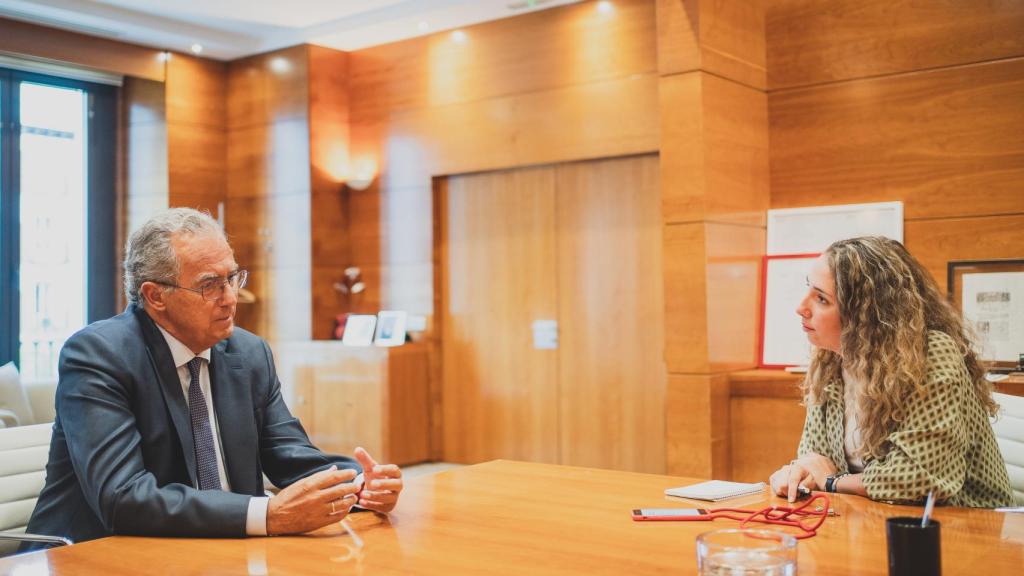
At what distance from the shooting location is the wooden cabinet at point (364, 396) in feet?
23.7

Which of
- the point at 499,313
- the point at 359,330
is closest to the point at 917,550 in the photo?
the point at 499,313

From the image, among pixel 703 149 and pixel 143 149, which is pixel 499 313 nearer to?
pixel 703 149

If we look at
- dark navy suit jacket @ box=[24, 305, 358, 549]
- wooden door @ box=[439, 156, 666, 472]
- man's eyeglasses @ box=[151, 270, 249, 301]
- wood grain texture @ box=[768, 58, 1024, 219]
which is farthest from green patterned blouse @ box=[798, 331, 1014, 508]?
wooden door @ box=[439, 156, 666, 472]

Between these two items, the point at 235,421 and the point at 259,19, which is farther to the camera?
the point at 259,19

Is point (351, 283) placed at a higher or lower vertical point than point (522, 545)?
higher

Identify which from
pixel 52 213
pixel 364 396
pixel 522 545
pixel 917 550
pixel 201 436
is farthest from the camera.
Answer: pixel 52 213

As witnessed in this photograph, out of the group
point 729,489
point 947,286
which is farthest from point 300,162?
point 729,489

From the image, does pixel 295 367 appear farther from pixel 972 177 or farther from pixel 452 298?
pixel 972 177

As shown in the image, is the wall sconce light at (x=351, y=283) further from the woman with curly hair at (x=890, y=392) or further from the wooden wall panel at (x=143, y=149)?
the woman with curly hair at (x=890, y=392)

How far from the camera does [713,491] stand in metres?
2.35

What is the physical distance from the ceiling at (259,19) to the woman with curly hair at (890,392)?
14.8 feet

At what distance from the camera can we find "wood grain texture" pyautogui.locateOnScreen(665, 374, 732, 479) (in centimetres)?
494

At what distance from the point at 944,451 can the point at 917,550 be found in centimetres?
102

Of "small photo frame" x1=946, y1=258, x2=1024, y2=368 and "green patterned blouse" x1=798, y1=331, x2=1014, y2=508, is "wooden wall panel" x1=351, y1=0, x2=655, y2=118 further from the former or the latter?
"green patterned blouse" x1=798, y1=331, x2=1014, y2=508
